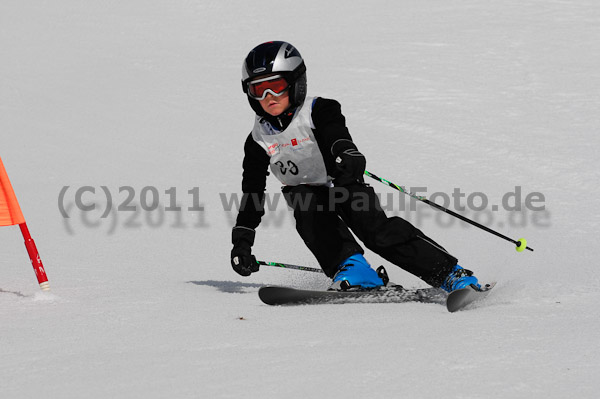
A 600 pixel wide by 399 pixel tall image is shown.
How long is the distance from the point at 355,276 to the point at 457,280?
2.07ft

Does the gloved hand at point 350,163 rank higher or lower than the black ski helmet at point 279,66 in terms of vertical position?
lower

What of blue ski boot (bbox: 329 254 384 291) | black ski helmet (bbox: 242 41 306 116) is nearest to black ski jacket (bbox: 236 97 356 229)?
black ski helmet (bbox: 242 41 306 116)

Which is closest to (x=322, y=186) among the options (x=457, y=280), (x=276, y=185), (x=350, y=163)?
(x=350, y=163)

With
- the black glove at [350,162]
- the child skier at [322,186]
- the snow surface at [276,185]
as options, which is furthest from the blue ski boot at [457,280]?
the black glove at [350,162]

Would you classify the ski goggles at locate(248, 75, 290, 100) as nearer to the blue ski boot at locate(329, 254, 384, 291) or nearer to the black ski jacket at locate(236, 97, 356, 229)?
the black ski jacket at locate(236, 97, 356, 229)

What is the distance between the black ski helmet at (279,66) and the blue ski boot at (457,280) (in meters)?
1.35

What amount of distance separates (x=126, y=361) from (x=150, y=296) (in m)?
1.47

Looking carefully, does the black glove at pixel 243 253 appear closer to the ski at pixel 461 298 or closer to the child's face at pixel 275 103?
the child's face at pixel 275 103

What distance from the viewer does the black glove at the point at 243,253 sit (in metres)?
4.68

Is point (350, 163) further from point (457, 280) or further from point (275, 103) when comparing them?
point (457, 280)

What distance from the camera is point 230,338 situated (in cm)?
330

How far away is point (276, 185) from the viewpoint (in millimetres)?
8406

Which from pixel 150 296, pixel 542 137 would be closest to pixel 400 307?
pixel 150 296

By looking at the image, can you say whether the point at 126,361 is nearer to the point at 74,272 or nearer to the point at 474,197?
the point at 74,272
